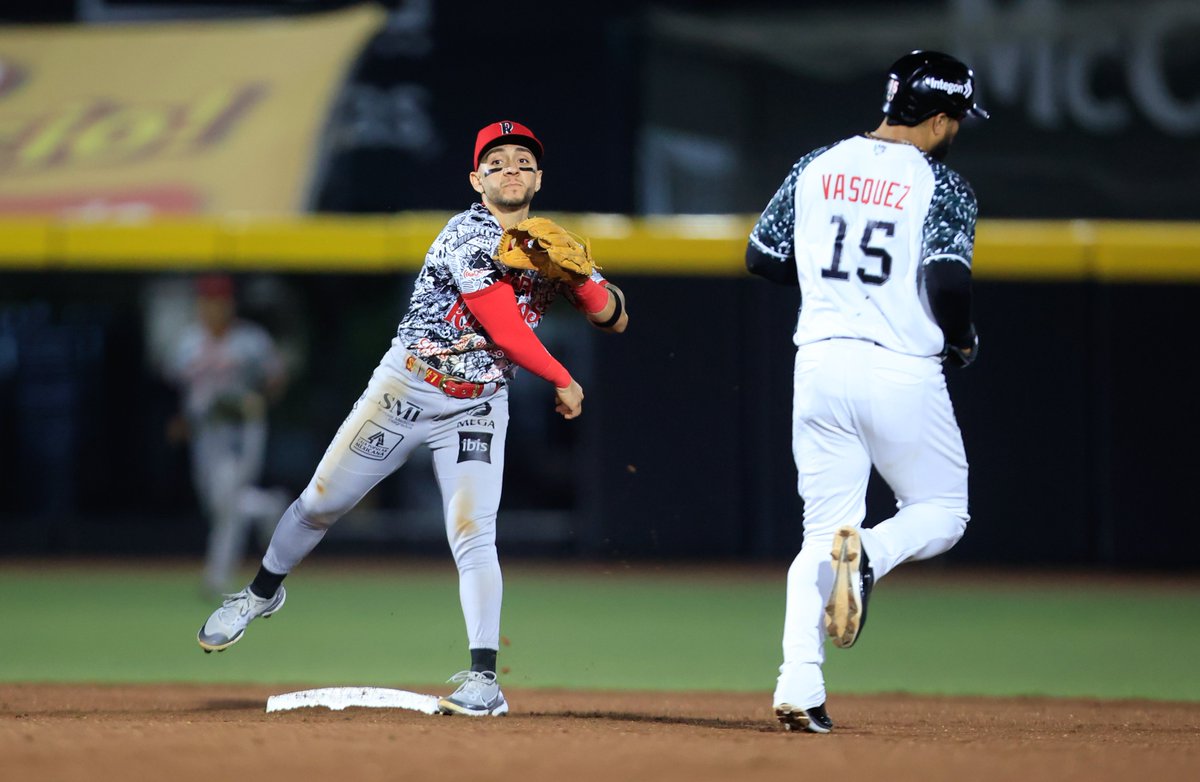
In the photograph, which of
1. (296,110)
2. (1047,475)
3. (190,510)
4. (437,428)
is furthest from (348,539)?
(437,428)

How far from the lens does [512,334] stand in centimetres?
507

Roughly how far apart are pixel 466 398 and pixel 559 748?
4.35 feet

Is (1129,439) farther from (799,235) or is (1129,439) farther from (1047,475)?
(799,235)

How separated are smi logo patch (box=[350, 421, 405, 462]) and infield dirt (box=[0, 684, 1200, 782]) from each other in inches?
32.1

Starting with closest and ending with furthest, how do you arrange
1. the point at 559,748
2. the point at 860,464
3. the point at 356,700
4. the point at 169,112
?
the point at 559,748 → the point at 860,464 → the point at 356,700 → the point at 169,112

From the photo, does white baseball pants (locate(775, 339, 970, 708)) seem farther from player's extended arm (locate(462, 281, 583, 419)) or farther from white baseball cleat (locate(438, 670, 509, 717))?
white baseball cleat (locate(438, 670, 509, 717))

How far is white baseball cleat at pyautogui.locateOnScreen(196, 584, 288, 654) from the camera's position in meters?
5.50

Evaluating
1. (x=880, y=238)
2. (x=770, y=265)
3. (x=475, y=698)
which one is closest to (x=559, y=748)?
(x=475, y=698)

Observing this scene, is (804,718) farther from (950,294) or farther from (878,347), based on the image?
(950,294)

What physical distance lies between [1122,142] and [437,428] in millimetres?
9600

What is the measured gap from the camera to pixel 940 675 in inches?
295

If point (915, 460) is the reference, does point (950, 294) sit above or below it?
above

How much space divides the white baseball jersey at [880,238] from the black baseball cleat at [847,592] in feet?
1.89

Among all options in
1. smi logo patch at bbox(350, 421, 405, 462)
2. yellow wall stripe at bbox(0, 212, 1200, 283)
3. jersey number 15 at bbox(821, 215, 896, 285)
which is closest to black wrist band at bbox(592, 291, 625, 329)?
smi logo patch at bbox(350, 421, 405, 462)
